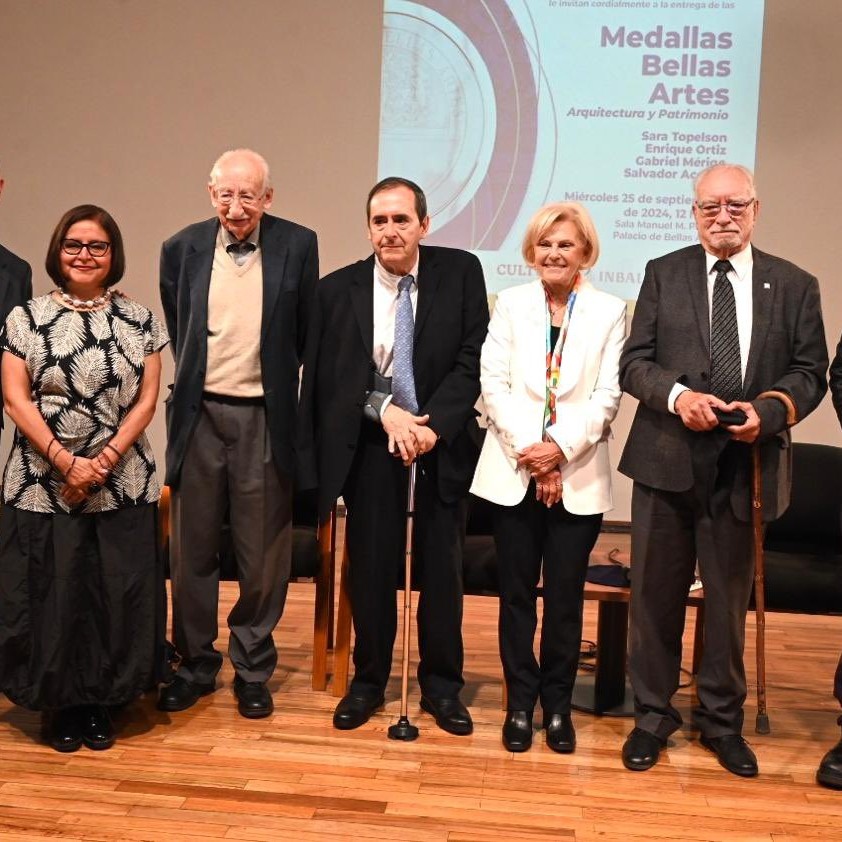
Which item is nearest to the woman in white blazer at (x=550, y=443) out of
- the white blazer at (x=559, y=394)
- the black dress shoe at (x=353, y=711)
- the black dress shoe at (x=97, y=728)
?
the white blazer at (x=559, y=394)

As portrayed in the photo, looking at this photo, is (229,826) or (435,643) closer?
(229,826)

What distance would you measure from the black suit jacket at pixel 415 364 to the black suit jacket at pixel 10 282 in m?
0.94

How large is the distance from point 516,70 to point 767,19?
1450 millimetres

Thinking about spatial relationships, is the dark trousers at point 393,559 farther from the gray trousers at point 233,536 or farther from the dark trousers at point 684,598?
the dark trousers at point 684,598

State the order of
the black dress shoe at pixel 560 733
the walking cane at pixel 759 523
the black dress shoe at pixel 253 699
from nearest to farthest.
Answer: the walking cane at pixel 759 523 < the black dress shoe at pixel 560 733 < the black dress shoe at pixel 253 699

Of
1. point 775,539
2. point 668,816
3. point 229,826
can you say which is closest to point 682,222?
point 775,539

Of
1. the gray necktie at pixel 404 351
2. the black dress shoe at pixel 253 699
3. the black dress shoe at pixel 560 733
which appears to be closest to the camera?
the black dress shoe at pixel 560 733

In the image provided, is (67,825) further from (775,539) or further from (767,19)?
(767,19)

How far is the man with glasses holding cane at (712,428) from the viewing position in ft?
10.2

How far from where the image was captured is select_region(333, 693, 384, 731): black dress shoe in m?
3.39

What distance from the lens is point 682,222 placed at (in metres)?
6.08

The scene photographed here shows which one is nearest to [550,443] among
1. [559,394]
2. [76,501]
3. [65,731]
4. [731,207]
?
[559,394]

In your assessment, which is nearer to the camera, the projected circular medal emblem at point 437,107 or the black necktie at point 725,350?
the black necktie at point 725,350

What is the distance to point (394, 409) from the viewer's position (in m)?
3.29
